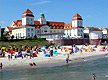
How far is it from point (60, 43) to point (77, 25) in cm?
2356

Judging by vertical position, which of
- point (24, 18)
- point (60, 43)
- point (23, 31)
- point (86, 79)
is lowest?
point (86, 79)

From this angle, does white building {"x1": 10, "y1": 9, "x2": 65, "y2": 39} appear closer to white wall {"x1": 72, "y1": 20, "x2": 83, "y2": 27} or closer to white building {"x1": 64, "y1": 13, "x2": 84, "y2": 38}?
white building {"x1": 64, "y1": 13, "x2": 84, "y2": 38}

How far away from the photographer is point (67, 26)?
94125mm

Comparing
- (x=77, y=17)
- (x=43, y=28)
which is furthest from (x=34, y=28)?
(x=77, y=17)

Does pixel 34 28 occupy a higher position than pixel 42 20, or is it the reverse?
pixel 42 20

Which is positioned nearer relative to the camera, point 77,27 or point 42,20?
point 77,27

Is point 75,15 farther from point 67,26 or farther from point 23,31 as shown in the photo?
point 23,31

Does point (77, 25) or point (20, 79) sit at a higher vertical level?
point (77, 25)

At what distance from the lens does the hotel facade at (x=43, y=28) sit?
258 ft

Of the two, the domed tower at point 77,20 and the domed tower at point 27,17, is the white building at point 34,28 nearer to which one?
the domed tower at point 27,17

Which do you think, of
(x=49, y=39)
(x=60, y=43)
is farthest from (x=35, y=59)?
(x=49, y=39)

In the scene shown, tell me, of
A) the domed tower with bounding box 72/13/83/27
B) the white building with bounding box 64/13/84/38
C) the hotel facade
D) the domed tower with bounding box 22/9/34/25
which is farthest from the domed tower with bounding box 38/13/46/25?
the domed tower with bounding box 72/13/83/27

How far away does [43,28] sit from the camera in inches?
3462

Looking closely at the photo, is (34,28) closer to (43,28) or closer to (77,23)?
(43,28)
